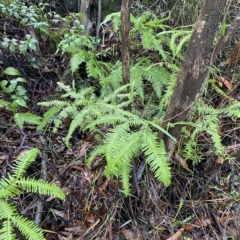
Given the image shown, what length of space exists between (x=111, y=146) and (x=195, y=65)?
639mm

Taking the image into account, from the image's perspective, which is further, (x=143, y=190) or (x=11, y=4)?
(x=11, y=4)

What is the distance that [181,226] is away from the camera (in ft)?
7.04

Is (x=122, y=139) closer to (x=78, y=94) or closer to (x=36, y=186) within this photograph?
(x=36, y=186)

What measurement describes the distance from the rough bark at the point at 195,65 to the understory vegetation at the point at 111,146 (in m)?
0.10

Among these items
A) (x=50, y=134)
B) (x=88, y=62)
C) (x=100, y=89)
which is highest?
(x=88, y=62)

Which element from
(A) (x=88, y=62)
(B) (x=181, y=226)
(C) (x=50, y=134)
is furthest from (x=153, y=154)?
(A) (x=88, y=62)

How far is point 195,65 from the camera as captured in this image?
1.65 meters

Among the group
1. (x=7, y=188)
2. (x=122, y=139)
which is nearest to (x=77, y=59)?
(x=122, y=139)

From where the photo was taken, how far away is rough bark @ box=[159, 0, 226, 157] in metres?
1.53

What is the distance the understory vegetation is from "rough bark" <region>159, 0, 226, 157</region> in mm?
97

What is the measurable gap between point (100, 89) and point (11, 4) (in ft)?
3.71

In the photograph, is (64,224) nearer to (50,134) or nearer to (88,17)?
(50,134)

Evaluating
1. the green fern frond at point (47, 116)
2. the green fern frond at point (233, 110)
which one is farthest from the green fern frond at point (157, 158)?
the green fern frond at point (47, 116)

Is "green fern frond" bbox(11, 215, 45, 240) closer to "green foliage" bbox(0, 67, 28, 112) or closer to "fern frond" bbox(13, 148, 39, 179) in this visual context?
"fern frond" bbox(13, 148, 39, 179)
